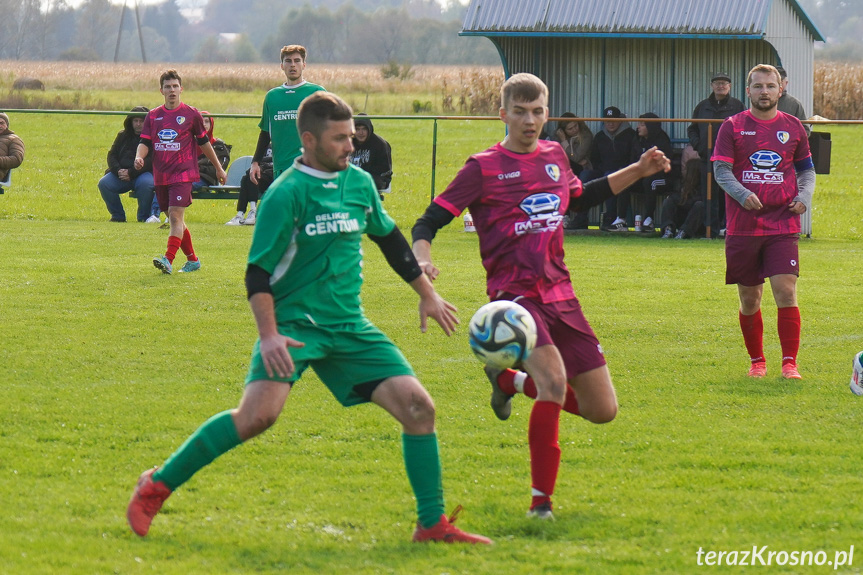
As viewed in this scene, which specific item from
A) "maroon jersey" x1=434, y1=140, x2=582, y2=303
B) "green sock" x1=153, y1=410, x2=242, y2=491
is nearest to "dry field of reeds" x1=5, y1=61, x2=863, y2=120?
"maroon jersey" x1=434, y1=140, x2=582, y2=303

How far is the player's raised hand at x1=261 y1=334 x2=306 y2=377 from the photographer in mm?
4285

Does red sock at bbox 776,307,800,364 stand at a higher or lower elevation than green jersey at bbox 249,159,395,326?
lower

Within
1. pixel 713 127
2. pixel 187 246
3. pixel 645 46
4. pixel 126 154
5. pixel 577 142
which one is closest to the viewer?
pixel 187 246

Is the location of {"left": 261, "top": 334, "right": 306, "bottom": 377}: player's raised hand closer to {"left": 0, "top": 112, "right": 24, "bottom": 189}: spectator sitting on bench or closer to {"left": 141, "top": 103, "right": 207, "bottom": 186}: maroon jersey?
{"left": 141, "top": 103, "right": 207, "bottom": 186}: maroon jersey

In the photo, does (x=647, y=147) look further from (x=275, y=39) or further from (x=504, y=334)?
(x=275, y=39)

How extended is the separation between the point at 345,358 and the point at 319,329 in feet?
0.51

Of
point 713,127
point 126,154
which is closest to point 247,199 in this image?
point 126,154

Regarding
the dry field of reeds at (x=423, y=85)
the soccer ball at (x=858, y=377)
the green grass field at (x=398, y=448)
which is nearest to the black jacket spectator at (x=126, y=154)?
the green grass field at (x=398, y=448)

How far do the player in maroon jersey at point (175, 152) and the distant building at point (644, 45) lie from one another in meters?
5.90

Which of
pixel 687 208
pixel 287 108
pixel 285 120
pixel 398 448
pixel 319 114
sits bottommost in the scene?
pixel 398 448

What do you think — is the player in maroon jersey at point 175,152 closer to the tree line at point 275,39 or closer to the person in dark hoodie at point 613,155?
the person in dark hoodie at point 613,155

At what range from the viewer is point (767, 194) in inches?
302

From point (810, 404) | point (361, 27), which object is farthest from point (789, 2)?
point (361, 27)

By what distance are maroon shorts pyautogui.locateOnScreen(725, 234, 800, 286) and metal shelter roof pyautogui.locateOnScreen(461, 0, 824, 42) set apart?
9953 millimetres
